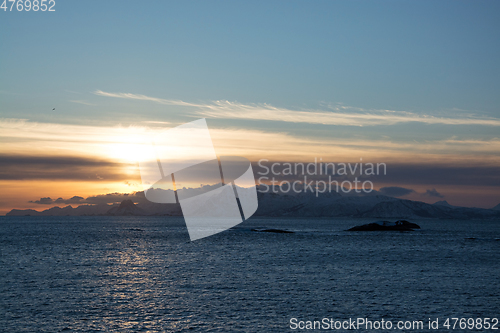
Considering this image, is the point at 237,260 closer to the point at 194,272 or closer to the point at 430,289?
the point at 194,272

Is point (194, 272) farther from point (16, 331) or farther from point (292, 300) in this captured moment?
point (16, 331)

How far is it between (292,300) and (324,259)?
128 feet

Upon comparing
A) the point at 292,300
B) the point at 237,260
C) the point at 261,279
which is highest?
the point at 292,300

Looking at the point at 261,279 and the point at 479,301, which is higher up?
the point at 479,301

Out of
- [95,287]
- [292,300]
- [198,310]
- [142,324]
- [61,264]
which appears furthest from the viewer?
[61,264]

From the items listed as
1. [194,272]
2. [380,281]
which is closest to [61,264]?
[194,272]

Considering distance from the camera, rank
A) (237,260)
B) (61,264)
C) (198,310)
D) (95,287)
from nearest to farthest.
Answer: (198,310) → (95,287) → (61,264) → (237,260)

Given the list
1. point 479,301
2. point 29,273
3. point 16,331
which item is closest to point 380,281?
point 479,301

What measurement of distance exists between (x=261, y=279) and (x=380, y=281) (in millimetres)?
14525

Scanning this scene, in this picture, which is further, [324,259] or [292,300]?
[324,259]

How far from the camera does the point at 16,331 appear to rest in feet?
95.3

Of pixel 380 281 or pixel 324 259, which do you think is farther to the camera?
pixel 324 259

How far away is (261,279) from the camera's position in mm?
52812

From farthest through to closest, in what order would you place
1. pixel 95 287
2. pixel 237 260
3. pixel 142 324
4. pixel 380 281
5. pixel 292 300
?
1. pixel 237 260
2. pixel 380 281
3. pixel 95 287
4. pixel 292 300
5. pixel 142 324
